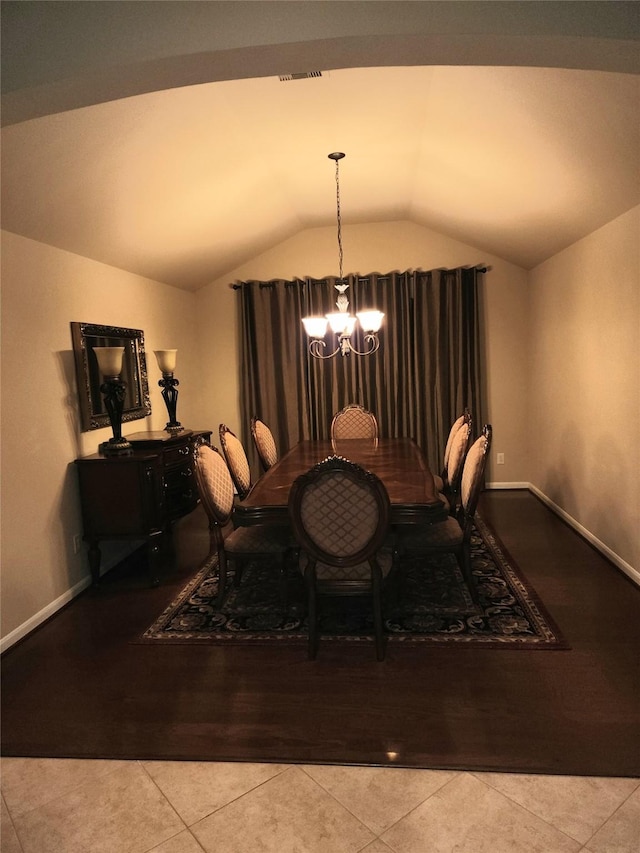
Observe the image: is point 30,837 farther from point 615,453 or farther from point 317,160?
point 317,160

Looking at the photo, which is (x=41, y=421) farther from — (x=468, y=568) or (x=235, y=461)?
(x=468, y=568)

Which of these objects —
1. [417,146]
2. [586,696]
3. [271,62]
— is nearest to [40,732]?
[586,696]

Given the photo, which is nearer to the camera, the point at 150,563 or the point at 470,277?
the point at 150,563

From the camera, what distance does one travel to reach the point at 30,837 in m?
1.68

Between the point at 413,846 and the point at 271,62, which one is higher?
the point at 271,62

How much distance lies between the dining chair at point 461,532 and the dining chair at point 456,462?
42 centimetres

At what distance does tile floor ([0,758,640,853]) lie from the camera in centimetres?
159

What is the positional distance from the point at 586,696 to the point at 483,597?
929 mm

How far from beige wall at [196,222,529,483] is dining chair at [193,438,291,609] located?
Result: 2952mm

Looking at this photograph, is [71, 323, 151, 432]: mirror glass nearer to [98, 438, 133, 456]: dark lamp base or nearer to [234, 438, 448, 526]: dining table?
[98, 438, 133, 456]: dark lamp base

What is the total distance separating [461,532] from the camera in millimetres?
2990

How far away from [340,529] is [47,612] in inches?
75.1

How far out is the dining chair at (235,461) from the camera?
364 cm

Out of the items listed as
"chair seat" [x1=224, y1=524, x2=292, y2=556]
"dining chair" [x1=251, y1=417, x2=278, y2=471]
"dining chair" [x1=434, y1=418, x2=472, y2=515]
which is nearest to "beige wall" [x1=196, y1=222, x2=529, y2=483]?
"dining chair" [x1=251, y1=417, x2=278, y2=471]
